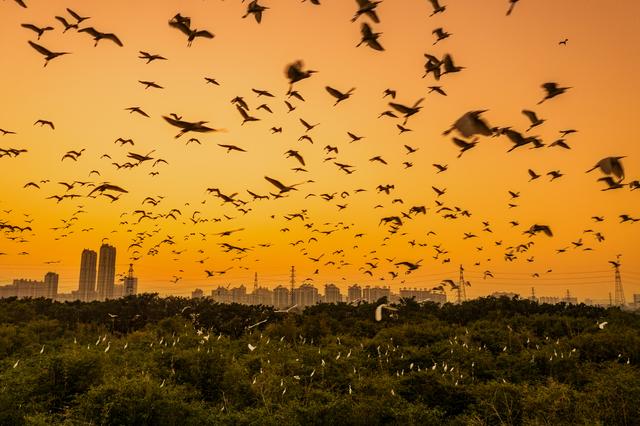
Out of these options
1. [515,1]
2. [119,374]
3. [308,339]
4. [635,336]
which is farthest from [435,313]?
[515,1]

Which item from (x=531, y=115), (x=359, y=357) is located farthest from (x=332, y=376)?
(x=531, y=115)

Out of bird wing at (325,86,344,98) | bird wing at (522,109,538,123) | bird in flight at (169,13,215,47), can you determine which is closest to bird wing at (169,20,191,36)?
bird in flight at (169,13,215,47)

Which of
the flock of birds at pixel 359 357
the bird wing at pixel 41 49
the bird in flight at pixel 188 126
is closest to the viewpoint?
the bird in flight at pixel 188 126

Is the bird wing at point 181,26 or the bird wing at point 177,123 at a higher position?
the bird wing at point 181,26

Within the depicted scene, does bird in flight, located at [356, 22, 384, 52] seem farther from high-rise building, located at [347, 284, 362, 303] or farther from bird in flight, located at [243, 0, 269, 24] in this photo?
high-rise building, located at [347, 284, 362, 303]

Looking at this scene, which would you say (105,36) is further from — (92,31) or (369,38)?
(369,38)

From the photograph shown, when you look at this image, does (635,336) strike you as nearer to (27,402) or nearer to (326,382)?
(326,382)

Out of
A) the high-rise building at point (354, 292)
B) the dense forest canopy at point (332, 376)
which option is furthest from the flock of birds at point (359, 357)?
the high-rise building at point (354, 292)

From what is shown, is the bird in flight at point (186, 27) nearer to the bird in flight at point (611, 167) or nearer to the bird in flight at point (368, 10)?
the bird in flight at point (368, 10)
